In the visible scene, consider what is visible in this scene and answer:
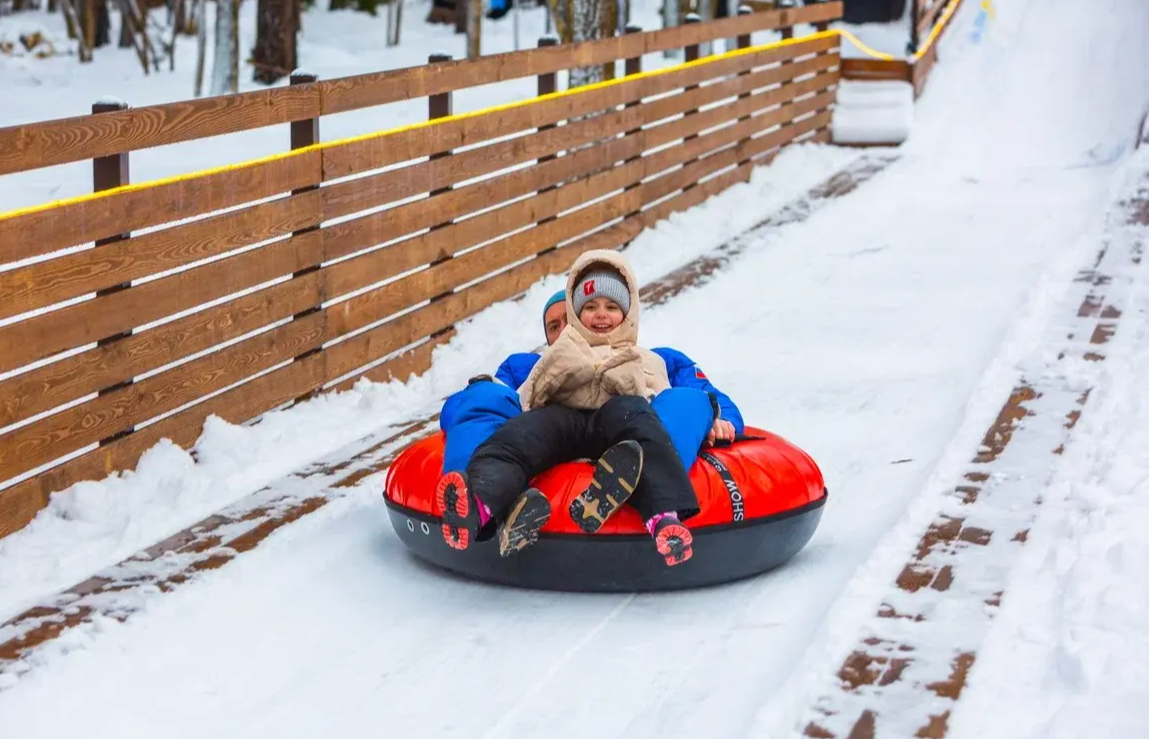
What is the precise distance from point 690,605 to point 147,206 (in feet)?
7.70

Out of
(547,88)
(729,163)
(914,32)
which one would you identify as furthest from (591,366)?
(914,32)

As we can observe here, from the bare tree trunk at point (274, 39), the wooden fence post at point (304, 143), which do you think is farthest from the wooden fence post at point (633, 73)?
the bare tree trunk at point (274, 39)

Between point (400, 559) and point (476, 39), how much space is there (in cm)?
1596

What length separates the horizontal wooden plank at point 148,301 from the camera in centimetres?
477

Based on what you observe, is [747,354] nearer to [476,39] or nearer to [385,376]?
[385,376]

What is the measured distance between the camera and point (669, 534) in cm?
419

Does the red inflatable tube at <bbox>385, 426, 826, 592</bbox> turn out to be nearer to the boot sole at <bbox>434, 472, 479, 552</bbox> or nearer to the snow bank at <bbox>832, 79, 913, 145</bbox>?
the boot sole at <bbox>434, 472, 479, 552</bbox>

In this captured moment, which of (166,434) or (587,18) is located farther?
(587,18)

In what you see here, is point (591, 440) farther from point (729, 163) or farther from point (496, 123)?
point (729, 163)

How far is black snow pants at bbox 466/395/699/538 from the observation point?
4207 mm

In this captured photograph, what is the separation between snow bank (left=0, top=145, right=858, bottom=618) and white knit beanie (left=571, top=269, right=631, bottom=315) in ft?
4.93

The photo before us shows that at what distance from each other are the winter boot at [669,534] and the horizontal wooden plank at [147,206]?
6.95 ft

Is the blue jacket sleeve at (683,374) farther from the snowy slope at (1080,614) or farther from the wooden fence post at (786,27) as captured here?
the wooden fence post at (786,27)

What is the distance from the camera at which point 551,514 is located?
431cm
